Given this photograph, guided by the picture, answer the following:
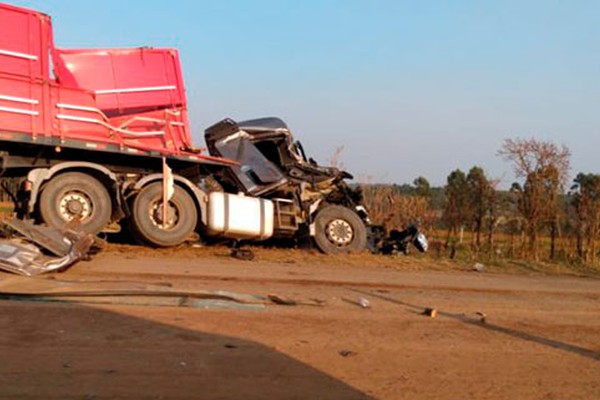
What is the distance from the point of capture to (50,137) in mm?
10898

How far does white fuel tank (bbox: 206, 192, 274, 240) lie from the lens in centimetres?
1243

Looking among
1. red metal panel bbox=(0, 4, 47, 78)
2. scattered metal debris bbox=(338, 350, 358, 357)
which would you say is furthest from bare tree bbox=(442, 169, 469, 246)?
scattered metal debris bbox=(338, 350, 358, 357)

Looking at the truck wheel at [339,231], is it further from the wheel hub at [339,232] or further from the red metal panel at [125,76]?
the red metal panel at [125,76]

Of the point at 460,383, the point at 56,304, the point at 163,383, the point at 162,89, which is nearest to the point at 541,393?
the point at 460,383

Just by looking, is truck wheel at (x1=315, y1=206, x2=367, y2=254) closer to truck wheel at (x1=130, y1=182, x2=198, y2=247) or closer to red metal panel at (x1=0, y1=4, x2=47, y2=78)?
truck wheel at (x1=130, y1=182, x2=198, y2=247)

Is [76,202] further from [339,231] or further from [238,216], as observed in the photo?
[339,231]

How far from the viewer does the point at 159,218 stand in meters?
12.0

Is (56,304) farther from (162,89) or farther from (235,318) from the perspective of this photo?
(162,89)

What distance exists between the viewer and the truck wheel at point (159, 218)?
11836mm

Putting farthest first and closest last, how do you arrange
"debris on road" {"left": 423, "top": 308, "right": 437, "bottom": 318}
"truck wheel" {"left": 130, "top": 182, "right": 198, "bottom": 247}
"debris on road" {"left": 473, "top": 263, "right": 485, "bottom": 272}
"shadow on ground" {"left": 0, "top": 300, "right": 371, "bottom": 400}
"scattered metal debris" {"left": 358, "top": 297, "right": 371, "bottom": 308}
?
"debris on road" {"left": 473, "top": 263, "right": 485, "bottom": 272}, "truck wheel" {"left": 130, "top": 182, "right": 198, "bottom": 247}, "scattered metal debris" {"left": 358, "top": 297, "right": 371, "bottom": 308}, "debris on road" {"left": 423, "top": 308, "right": 437, "bottom": 318}, "shadow on ground" {"left": 0, "top": 300, "right": 371, "bottom": 400}

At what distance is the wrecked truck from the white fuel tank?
0.02 m

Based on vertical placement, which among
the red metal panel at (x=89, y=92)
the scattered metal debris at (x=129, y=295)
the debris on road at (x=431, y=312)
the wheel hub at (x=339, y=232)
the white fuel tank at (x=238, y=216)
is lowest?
the debris on road at (x=431, y=312)

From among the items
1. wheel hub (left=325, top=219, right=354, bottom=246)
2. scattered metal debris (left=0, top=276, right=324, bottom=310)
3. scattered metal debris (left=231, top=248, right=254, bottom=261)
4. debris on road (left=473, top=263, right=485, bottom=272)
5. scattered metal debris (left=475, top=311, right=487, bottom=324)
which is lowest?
debris on road (left=473, top=263, right=485, bottom=272)

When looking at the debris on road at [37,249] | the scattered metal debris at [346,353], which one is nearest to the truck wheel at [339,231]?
the debris on road at [37,249]
